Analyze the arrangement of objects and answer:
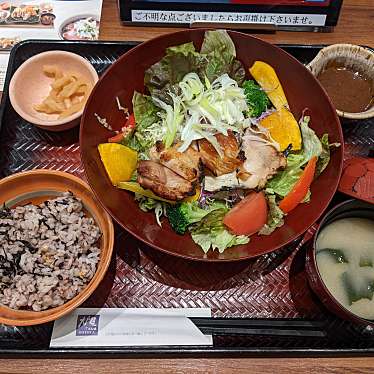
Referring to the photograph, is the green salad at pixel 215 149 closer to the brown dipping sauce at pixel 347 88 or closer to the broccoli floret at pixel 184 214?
the broccoli floret at pixel 184 214

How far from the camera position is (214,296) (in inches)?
74.7

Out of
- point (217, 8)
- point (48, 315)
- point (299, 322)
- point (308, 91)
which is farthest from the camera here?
point (217, 8)

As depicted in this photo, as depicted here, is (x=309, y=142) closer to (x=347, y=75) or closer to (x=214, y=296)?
(x=347, y=75)

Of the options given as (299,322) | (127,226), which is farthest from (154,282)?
(299,322)

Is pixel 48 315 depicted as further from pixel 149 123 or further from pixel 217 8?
pixel 217 8

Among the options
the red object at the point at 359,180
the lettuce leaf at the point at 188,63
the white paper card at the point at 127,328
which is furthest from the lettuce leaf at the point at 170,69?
the white paper card at the point at 127,328

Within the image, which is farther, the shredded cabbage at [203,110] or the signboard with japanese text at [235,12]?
the signboard with japanese text at [235,12]

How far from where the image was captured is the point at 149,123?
2061mm

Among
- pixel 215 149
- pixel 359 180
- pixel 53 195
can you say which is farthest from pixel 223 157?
pixel 53 195

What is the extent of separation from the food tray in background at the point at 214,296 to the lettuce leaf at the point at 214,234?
14cm

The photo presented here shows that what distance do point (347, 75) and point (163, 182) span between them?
3.19 ft

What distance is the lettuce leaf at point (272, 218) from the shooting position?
1.86 meters

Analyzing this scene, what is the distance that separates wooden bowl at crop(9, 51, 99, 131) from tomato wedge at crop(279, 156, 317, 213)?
90 cm

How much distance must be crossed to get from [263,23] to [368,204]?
107cm
